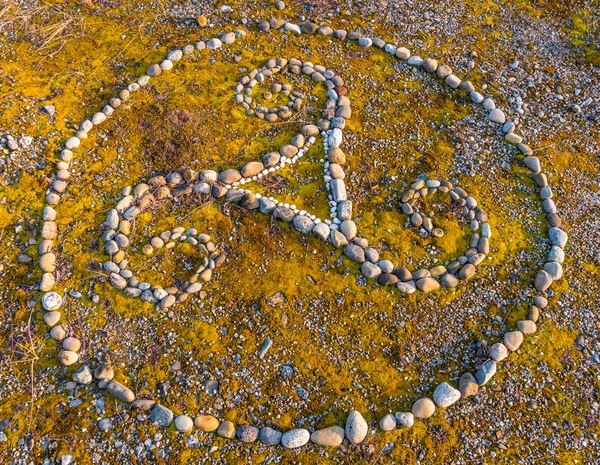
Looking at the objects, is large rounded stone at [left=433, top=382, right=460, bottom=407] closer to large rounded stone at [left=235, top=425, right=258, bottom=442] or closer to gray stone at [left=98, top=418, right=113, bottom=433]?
large rounded stone at [left=235, top=425, right=258, bottom=442]

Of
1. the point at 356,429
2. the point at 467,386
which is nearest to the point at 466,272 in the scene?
the point at 467,386

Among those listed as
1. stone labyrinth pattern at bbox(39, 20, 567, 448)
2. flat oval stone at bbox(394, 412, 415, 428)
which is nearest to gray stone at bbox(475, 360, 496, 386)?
stone labyrinth pattern at bbox(39, 20, 567, 448)

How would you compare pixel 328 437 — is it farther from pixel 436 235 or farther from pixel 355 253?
pixel 436 235

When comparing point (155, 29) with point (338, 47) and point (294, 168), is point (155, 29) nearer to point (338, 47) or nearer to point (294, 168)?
point (338, 47)

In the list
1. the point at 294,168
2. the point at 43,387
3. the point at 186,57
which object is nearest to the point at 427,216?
the point at 294,168

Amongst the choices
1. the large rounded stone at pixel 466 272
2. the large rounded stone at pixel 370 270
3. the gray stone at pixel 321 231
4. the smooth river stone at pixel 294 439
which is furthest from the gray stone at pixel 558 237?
the smooth river stone at pixel 294 439

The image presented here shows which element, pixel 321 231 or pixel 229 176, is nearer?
pixel 321 231

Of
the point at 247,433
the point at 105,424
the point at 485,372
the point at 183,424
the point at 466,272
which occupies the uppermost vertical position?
the point at 466,272
